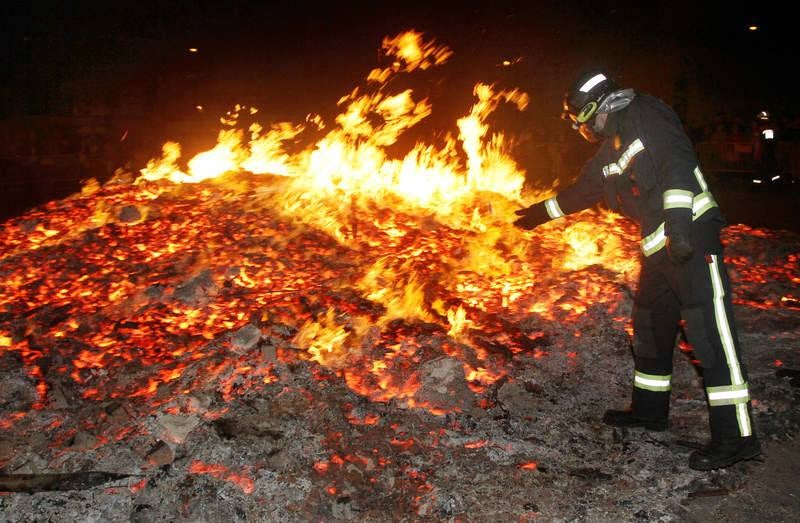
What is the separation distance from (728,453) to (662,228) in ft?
4.31

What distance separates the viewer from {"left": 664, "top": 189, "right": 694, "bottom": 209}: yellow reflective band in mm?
3123

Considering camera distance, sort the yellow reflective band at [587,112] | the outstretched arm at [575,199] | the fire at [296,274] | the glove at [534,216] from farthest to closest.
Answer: the glove at [534,216] → the fire at [296,274] → the outstretched arm at [575,199] → the yellow reflective band at [587,112]

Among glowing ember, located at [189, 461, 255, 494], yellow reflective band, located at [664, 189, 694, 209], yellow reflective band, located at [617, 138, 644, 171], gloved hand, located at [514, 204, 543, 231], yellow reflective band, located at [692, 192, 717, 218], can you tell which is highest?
yellow reflective band, located at [617, 138, 644, 171]

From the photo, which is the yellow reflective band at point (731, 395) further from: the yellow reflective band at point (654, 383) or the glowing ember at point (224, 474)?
the glowing ember at point (224, 474)

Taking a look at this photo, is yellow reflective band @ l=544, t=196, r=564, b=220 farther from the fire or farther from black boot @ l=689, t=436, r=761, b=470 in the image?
black boot @ l=689, t=436, r=761, b=470

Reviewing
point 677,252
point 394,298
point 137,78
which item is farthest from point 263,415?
point 137,78

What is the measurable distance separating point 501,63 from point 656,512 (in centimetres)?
1083

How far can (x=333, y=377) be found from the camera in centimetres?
399

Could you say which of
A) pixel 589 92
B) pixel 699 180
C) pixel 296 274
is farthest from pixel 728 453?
pixel 296 274

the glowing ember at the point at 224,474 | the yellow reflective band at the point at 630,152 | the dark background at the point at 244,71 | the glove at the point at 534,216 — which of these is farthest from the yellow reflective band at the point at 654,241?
the dark background at the point at 244,71

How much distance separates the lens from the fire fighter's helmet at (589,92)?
3504 millimetres

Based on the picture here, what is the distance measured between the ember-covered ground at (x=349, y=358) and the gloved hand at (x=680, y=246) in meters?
1.20

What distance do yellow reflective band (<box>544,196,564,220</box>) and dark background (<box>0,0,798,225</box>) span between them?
7.17m

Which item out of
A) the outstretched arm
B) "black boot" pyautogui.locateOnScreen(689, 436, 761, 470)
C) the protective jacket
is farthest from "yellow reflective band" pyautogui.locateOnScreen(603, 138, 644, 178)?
"black boot" pyautogui.locateOnScreen(689, 436, 761, 470)
